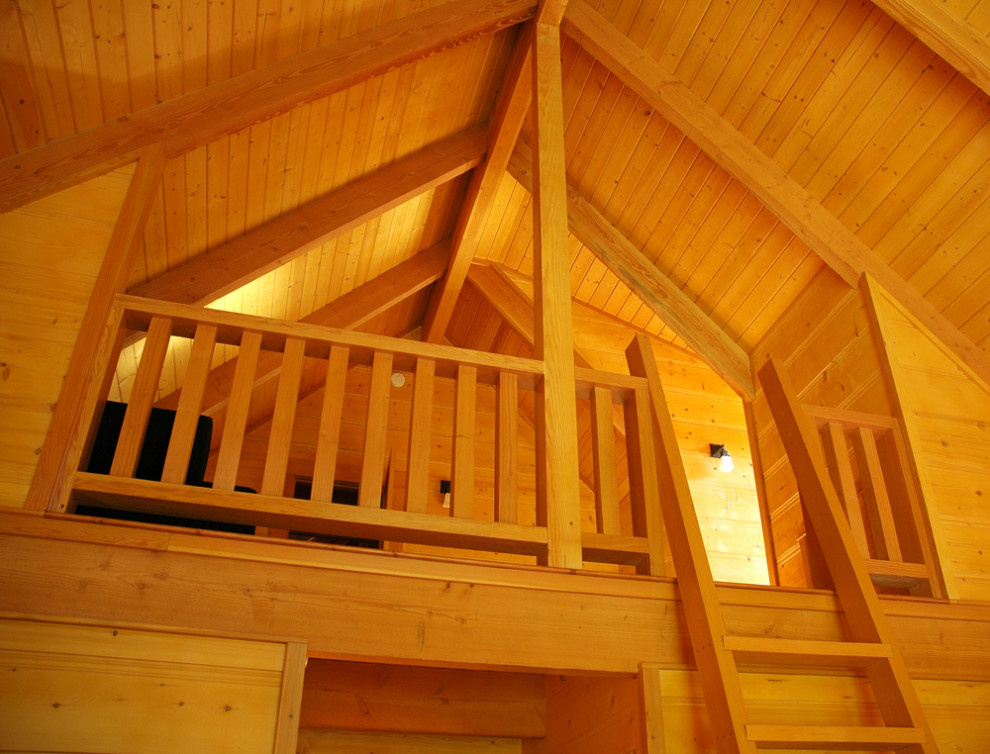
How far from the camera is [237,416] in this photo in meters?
2.55

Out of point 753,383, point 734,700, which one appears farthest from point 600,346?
point 734,700

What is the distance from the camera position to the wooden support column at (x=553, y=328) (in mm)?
Answer: 2646

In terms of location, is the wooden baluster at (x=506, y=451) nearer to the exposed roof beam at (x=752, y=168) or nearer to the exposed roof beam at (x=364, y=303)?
the exposed roof beam at (x=752, y=168)

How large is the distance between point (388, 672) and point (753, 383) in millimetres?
2563

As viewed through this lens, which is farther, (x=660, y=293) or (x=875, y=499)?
(x=660, y=293)

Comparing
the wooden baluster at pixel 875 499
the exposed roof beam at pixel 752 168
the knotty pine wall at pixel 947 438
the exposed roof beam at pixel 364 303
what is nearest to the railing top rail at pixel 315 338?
the wooden baluster at pixel 875 499

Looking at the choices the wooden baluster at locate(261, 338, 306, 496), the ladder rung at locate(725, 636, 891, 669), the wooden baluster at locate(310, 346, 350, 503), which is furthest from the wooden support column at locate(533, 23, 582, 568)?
the wooden baluster at locate(261, 338, 306, 496)

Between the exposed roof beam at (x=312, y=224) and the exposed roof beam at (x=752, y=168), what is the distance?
101 cm

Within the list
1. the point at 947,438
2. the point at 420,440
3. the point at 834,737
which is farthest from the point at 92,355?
the point at 947,438

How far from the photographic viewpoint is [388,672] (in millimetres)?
3238

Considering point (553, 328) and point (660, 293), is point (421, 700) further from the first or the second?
point (660, 293)

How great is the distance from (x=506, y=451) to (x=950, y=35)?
2.22 meters

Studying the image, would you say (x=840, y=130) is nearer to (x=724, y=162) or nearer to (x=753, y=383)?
(x=724, y=162)

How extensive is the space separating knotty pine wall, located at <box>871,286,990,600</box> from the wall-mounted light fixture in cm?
154
